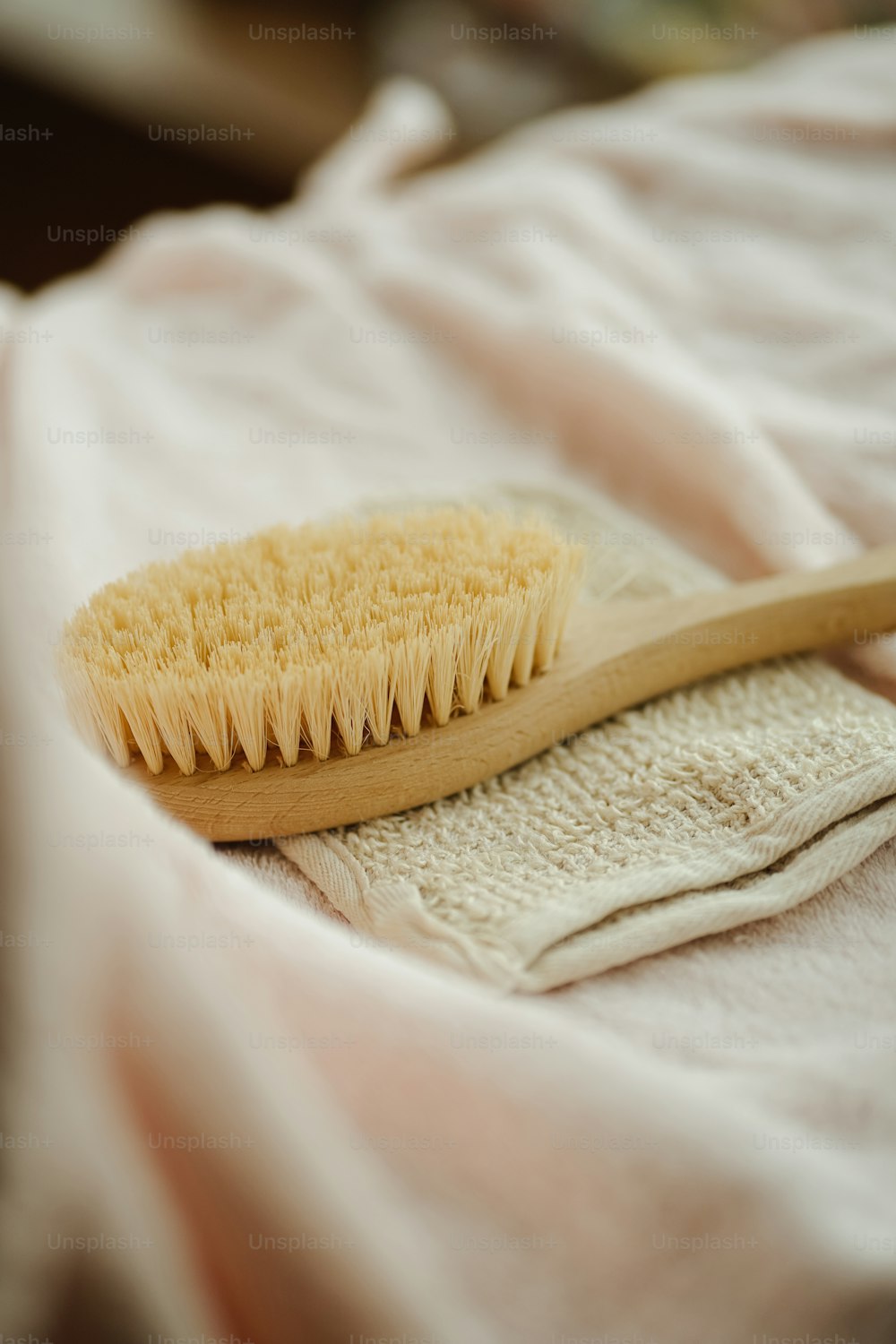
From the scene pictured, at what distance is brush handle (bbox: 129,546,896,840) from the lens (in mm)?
334

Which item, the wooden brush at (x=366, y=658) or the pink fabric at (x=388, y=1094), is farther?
the wooden brush at (x=366, y=658)

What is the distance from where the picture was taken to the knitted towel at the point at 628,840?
0.95ft

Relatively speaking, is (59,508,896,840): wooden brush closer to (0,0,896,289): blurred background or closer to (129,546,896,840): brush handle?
(129,546,896,840): brush handle

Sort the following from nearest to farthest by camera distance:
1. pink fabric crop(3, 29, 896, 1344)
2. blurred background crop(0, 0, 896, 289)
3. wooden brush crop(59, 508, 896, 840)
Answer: pink fabric crop(3, 29, 896, 1344)
wooden brush crop(59, 508, 896, 840)
blurred background crop(0, 0, 896, 289)

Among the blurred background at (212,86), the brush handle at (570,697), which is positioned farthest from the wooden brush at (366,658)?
the blurred background at (212,86)

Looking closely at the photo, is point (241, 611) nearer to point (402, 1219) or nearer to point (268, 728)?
point (268, 728)

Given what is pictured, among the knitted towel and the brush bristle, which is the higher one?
the brush bristle

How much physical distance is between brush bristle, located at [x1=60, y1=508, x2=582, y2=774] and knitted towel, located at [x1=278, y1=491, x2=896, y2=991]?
0.13 ft

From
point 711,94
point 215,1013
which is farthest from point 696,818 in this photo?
point 711,94

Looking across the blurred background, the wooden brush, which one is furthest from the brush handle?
the blurred background

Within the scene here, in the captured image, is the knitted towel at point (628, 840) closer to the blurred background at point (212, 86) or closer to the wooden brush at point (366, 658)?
the wooden brush at point (366, 658)

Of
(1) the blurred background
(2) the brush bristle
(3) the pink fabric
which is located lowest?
(3) the pink fabric

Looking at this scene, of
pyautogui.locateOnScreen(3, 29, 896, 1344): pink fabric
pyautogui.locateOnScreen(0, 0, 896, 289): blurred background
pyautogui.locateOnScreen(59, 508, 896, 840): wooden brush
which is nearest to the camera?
pyautogui.locateOnScreen(3, 29, 896, 1344): pink fabric

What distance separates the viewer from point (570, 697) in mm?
375
